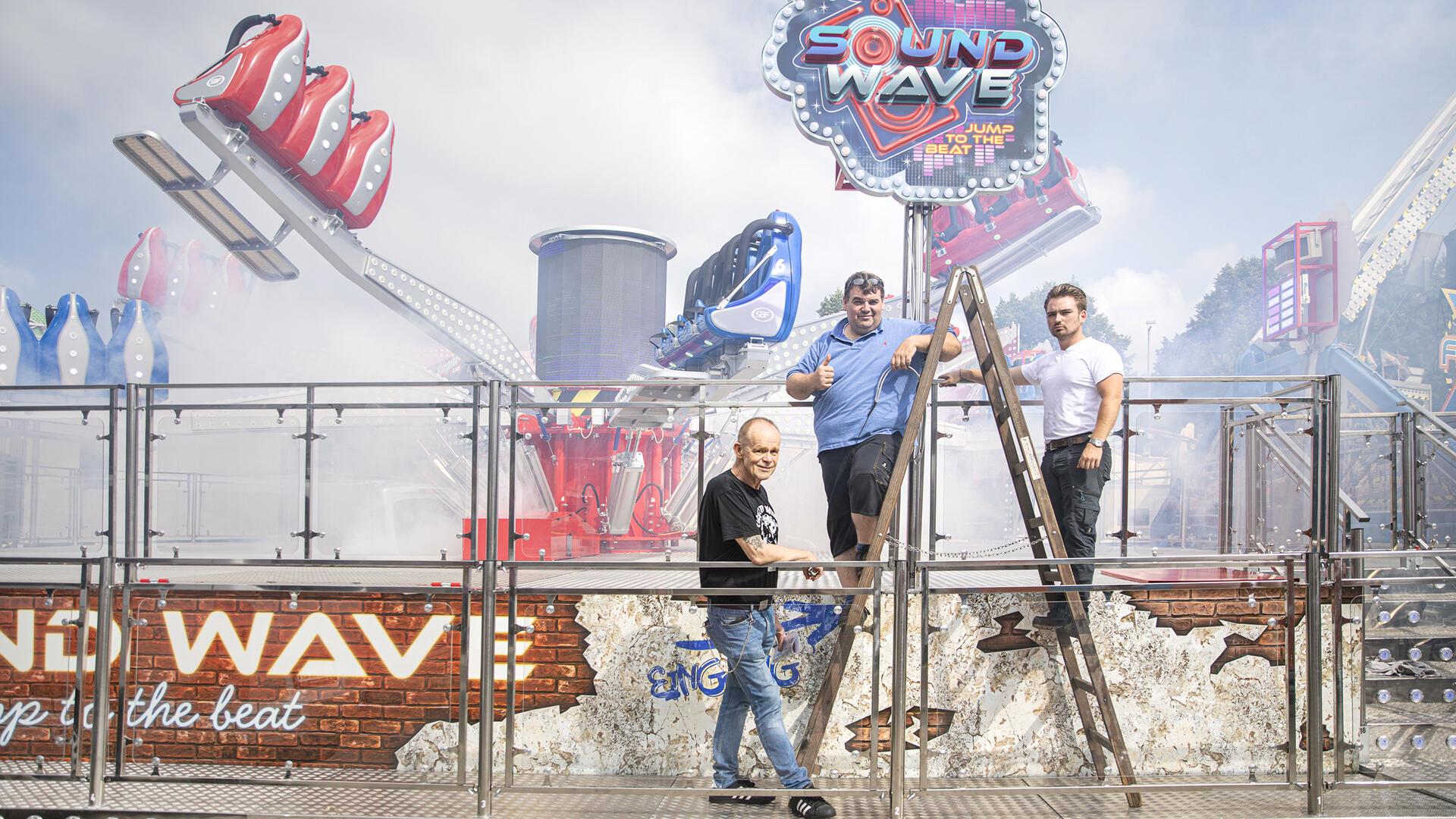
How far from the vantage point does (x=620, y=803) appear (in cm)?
361

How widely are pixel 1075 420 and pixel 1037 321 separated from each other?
49.5m

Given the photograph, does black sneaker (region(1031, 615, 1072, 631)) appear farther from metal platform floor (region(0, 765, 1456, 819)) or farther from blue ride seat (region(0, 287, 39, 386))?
blue ride seat (region(0, 287, 39, 386))

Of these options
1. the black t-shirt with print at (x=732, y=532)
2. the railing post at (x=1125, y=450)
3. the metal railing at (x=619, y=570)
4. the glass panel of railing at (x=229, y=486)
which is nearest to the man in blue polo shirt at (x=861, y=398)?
the metal railing at (x=619, y=570)

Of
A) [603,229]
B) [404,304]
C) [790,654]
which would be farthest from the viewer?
[603,229]

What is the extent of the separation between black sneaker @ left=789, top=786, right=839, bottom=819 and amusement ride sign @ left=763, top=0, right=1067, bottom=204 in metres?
4.12

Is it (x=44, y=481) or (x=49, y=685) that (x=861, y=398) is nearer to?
(x=49, y=685)

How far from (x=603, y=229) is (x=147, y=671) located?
41.0 ft

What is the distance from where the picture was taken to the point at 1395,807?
3486 millimetres

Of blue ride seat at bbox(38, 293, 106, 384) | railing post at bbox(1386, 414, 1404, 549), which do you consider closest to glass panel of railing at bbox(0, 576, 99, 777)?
railing post at bbox(1386, 414, 1404, 549)

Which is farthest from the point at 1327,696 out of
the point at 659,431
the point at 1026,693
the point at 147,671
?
the point at 147,671

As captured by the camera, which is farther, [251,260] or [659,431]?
[251,260]

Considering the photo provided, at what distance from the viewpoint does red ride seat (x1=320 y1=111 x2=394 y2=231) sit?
1229 cm

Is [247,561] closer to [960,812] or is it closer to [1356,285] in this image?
[960,812]

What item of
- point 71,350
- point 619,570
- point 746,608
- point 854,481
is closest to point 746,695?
point 746,608
